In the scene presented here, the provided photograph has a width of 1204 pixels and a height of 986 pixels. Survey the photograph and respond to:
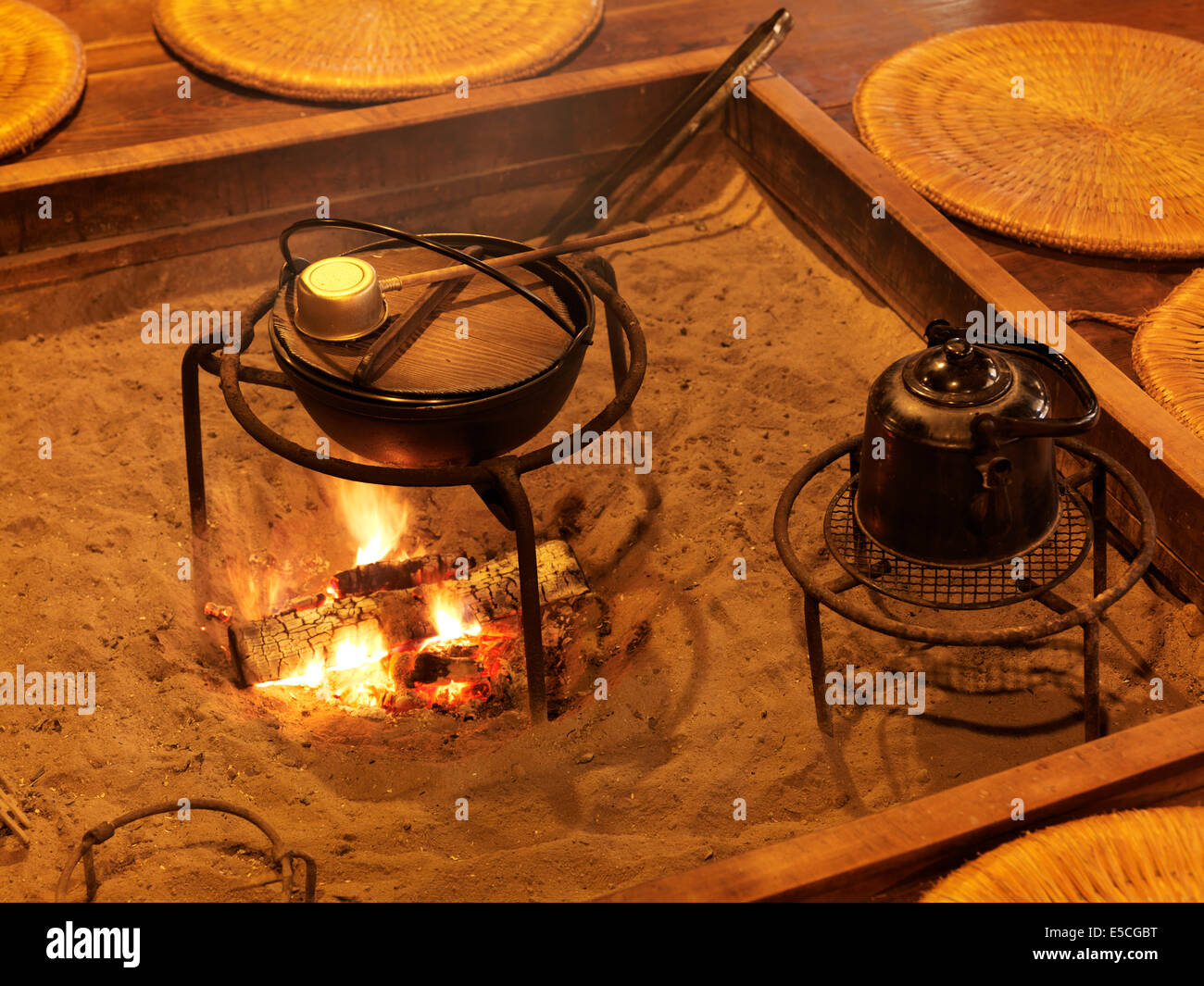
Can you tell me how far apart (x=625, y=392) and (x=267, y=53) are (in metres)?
2.53

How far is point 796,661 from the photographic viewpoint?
2.62 m

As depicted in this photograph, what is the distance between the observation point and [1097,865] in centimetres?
180

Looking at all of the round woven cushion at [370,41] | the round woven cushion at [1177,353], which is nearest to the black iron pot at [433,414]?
the round woven cushion at [1177,353]

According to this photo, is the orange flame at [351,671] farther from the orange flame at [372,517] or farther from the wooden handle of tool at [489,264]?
the wooden handle of tool at [489,264]

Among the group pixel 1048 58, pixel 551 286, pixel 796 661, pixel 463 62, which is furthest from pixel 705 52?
pixel 796 661

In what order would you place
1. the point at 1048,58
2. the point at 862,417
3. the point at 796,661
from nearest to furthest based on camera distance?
the point at 796,661
the point at 862,417
the point at 1048,58

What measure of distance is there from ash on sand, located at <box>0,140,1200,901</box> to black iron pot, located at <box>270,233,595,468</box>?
2.30ft

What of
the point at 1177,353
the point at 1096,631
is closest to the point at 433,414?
the point at 1096,631

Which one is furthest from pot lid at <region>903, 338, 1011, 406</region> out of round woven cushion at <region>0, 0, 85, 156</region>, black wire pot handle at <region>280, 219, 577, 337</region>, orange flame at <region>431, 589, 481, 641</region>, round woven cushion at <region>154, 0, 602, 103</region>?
round woven cushion at <region>0, 0, 85, 156</region>

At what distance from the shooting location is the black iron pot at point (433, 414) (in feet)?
6.77

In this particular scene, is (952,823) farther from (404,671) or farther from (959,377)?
(404,671)

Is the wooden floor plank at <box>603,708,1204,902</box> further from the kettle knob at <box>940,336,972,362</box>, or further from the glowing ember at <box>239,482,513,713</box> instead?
the glowing ember at <box>239,482,513,713</box>
